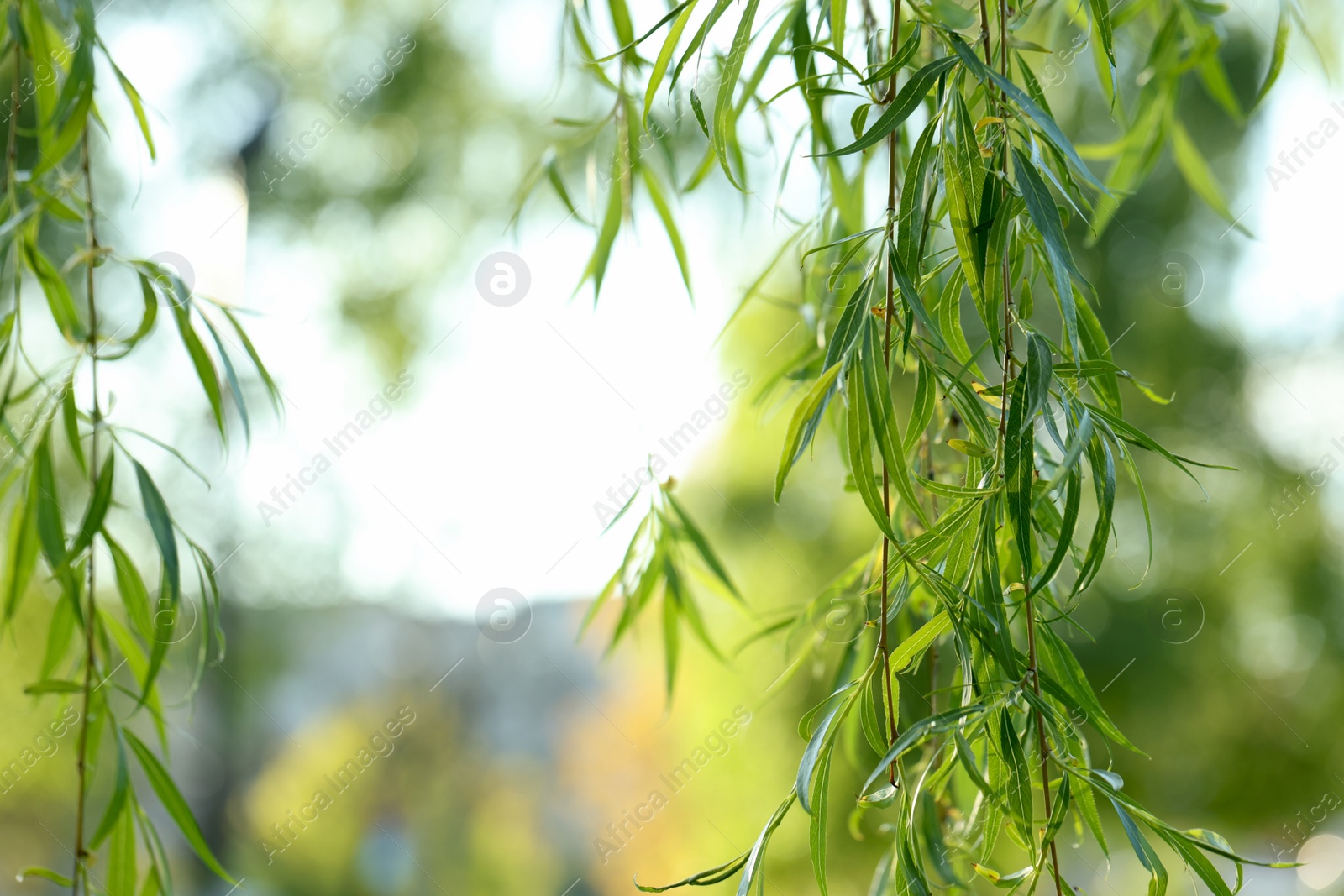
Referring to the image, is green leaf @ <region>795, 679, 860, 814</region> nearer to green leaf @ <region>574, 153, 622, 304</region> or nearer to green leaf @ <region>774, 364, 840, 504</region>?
green leaf @ <region>774, 364, 840, 504</region>

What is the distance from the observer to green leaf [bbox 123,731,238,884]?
620 mm

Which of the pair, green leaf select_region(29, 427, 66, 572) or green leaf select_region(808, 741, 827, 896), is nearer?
green leaf select_region(808, 741, 827, 896)

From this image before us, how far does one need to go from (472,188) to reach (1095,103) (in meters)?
1.98

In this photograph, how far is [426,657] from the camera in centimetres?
448

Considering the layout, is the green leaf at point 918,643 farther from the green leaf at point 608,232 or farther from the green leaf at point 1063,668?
the green leaf at point 608,232

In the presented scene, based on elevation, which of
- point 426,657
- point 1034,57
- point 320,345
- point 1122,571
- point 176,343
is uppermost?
point 176,343

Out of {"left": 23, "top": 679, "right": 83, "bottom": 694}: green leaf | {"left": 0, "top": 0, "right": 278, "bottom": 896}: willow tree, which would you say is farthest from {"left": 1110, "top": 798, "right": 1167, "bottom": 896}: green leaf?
{"left": 23, "top": 679, "right": 83, "bottom": 694}: green leaf

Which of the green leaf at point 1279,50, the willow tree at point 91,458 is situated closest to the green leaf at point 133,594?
the willow tree at point 91,458

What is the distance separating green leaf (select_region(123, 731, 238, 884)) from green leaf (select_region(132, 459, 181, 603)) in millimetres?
139

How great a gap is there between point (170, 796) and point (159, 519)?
0.21 m

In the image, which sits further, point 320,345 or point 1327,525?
point 320,345

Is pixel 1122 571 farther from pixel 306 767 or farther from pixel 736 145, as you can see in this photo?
pixel 306 767

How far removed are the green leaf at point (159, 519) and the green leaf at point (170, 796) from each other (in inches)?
5.5

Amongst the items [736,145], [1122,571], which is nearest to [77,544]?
[736,145]
